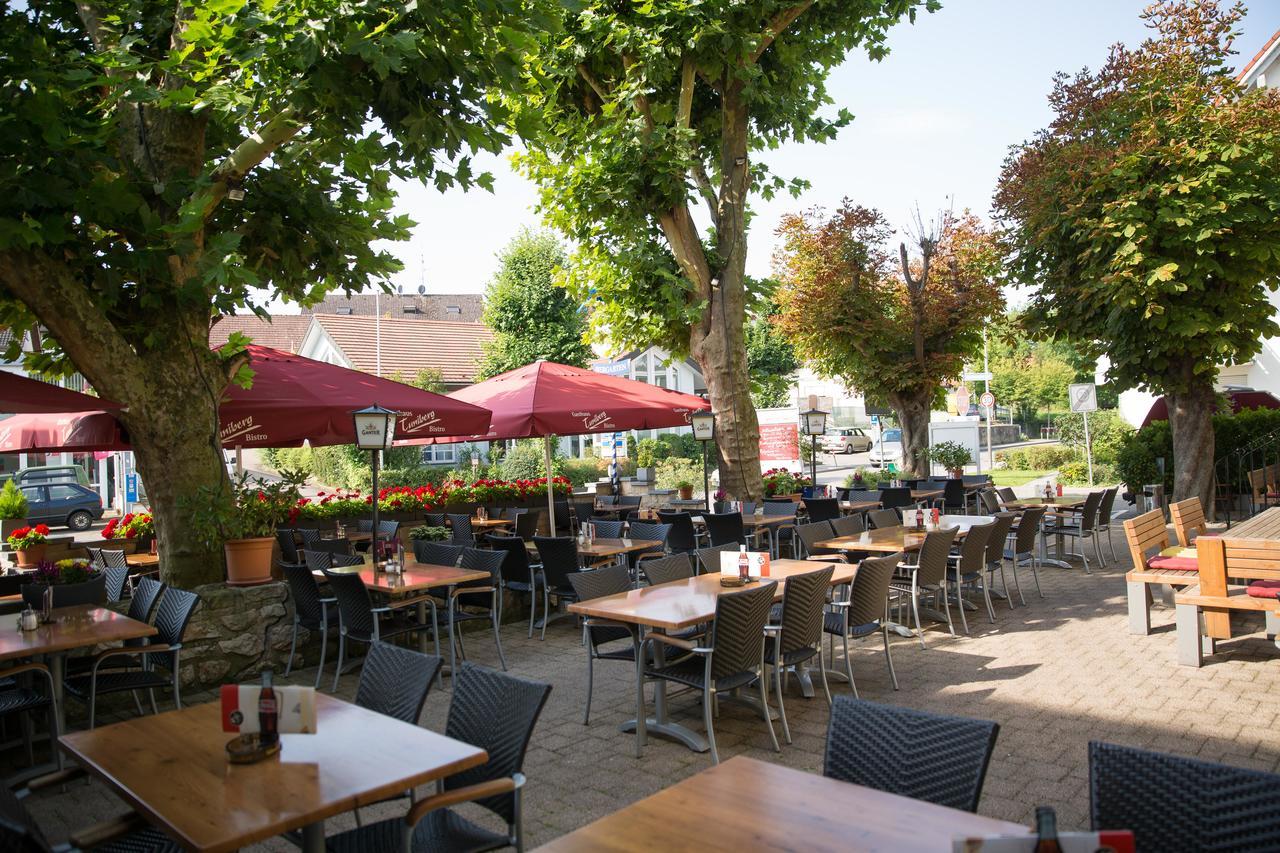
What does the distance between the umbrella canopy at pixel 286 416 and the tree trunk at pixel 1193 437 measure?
1019 cm

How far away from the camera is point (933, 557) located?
687 cm

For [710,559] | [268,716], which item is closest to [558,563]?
[710,559]

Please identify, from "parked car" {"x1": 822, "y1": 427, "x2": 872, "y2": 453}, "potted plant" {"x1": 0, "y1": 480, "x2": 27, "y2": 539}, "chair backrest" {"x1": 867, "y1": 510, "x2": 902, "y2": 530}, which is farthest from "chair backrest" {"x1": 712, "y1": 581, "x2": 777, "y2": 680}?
"parked car" {"x1": 822, "y1": 427, "x2": 872, "y2": 453}

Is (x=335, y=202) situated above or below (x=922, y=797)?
above

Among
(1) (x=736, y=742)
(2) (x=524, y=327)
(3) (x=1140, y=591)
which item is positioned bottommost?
(1) (x=736, y=742)

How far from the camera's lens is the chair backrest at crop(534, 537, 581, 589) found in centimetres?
754

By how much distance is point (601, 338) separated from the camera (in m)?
12.4

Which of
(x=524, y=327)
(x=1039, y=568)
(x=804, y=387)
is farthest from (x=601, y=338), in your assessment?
(x=804, y=387)

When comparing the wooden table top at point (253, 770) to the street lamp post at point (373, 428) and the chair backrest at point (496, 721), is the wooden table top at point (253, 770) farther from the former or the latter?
the street lamp post at point (373, 428)

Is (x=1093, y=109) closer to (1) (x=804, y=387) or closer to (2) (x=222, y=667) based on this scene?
(2) (x=222, y=667)

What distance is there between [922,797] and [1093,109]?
13112 mm

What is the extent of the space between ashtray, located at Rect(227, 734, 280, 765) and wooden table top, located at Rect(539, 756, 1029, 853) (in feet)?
3.63

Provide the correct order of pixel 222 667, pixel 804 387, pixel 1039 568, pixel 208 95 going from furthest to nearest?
pixel 804 387 < pixel 1039 568 < pixel 222 667 < pixel 208 95

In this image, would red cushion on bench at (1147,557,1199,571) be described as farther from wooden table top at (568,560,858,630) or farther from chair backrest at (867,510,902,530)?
wooden table top at (568,560,858,630)
